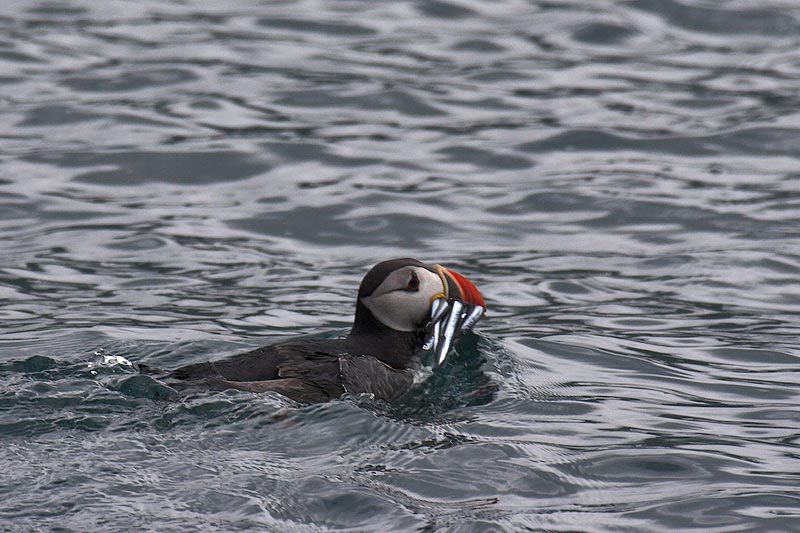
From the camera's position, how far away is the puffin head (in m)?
7.02

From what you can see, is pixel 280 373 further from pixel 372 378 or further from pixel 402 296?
pixel 402 296

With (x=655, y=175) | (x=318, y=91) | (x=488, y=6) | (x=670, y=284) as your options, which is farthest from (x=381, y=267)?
(x=488, y=6)

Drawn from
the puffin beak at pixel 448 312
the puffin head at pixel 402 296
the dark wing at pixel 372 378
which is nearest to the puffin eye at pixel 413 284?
the puffin head at pixel 402 296

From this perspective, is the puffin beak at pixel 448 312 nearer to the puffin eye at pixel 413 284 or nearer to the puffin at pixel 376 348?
the puffin at pixel 376 348

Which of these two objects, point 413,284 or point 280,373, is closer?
point 280,373

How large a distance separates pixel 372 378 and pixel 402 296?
58 cm

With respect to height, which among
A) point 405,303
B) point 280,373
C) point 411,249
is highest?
point 405,303

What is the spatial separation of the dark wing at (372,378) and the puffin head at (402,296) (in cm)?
29

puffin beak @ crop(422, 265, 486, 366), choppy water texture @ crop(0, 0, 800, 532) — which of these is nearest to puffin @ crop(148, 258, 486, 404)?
puffin beak @ crop(422, 265, 486, 366)

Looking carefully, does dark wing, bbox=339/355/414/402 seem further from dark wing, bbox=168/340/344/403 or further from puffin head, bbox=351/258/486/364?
puffin head, bbox=351/258/486/364

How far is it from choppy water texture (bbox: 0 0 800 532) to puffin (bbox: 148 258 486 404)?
0.15m

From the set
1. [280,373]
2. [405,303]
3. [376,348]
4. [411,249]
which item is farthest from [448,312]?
[411,249]

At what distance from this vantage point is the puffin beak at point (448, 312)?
711 cm

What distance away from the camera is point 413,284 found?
704 centimetres
